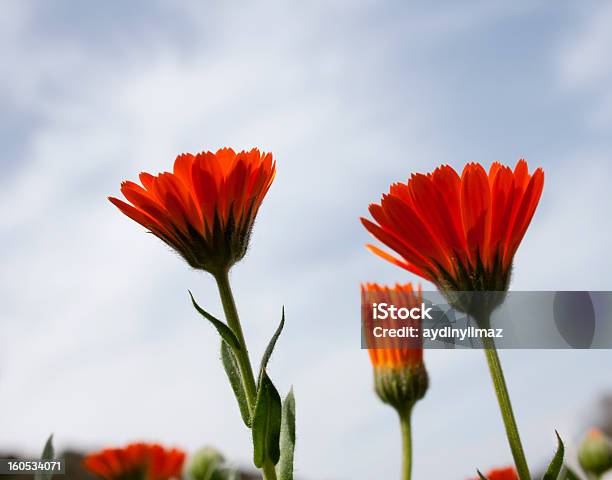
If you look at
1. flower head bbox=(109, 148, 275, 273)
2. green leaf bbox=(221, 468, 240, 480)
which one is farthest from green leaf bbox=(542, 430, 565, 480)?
green leaf bbox=(221, 468, 240, 480)

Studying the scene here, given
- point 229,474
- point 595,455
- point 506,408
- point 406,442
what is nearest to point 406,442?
point 406,442

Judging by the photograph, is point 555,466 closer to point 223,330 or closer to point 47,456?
point 223,330

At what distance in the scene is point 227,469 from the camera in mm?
1269

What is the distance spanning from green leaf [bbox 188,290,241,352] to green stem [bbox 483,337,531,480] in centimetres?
30

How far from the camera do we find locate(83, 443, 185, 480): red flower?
1.82 meters

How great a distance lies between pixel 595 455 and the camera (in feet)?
4.83

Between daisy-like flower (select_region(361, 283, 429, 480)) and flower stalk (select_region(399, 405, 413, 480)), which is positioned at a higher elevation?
daisy-like flower (select_region(361, 283, 429, 480))

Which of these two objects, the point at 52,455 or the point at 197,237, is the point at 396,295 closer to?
the point at 197,237

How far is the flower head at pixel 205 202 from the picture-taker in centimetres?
94

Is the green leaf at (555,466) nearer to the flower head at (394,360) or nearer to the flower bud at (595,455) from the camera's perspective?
the flower head at (394,360)

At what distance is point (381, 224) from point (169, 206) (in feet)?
0.91

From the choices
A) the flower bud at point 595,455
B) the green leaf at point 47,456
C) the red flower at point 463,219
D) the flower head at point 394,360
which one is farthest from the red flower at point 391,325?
the green leaf at point 47,456

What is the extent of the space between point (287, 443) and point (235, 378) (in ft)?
0.34

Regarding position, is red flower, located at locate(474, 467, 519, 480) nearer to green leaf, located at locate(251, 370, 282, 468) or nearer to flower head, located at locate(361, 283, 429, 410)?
flower head, located at locate(361, 283, 429, 410)
